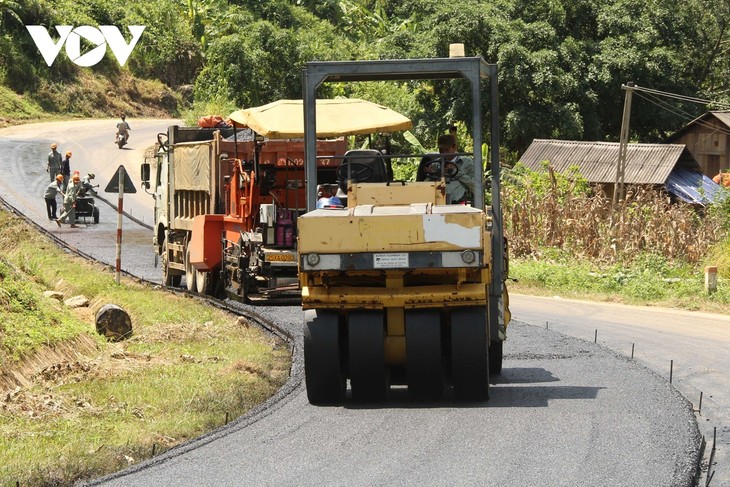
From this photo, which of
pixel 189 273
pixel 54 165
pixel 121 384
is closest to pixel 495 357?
pixel 121 384

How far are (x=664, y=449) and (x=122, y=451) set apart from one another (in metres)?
4.20

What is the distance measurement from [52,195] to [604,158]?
17271 millimetres

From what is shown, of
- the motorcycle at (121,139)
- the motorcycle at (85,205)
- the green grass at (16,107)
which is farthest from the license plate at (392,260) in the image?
the green grass at (16,107)

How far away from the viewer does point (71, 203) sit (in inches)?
1335

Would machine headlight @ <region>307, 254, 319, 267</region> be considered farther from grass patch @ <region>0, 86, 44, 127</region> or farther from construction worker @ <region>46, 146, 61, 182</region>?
grass patch @ <region>0, 86, 44, 127</region>

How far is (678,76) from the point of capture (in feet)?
141

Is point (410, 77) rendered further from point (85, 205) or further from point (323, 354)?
point (85, 205)

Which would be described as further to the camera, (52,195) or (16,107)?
(16,107)

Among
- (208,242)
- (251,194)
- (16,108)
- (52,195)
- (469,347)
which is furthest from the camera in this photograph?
(16,108)

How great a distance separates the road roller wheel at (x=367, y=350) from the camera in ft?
36.7

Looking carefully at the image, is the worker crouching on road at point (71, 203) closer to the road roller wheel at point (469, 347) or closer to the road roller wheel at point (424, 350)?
the road roller wheel at point (424, 350)

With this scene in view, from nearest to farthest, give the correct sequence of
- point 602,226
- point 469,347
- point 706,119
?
point 469,347 → point 602,226 → point 706,119

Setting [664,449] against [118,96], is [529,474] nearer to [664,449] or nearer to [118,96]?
[664,449]

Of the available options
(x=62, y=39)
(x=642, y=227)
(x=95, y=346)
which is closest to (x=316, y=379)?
(x=95, y=346)
